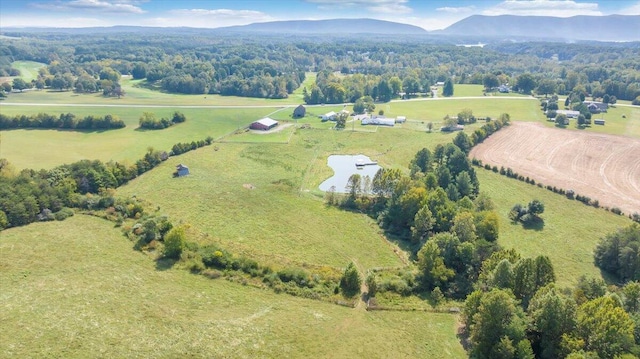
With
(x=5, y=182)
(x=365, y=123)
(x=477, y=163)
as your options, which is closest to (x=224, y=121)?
(x=365, y=123)

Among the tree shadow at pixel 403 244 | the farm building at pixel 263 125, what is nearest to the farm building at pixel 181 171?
the farm building at pixel 263 125

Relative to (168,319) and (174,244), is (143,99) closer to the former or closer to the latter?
(174,244)

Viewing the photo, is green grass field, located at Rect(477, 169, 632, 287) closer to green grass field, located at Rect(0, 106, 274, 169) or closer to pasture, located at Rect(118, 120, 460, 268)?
pasture, located at Rect(118, 120, 460, 268)

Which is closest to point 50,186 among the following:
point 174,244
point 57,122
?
point 174,244

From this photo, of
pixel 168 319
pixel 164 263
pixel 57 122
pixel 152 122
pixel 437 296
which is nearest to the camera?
pixel 168 319

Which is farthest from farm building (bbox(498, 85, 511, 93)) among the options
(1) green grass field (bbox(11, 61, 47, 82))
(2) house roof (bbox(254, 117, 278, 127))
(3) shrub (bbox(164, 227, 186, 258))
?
(1) green grass field (bbox(11, 61, 47, 82))

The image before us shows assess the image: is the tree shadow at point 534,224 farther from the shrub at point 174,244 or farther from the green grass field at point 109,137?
the green grass field at point 109,137
